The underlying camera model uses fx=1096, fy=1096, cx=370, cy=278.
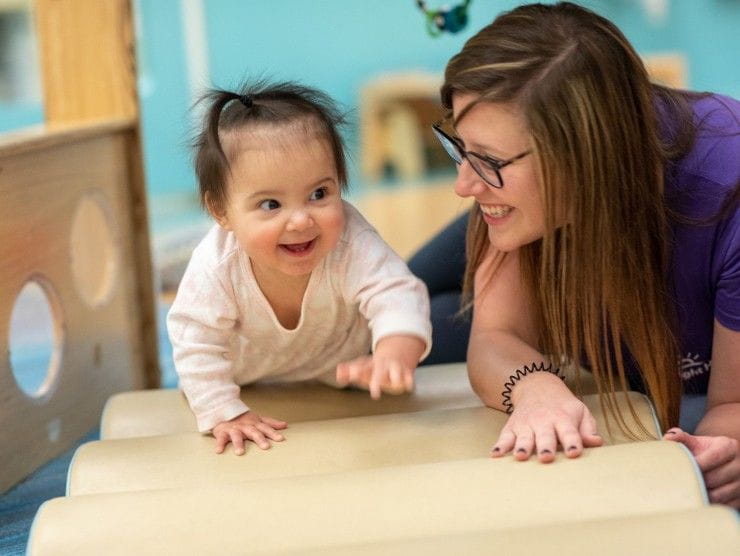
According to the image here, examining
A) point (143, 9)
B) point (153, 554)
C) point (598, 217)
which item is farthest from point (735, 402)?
point (143, 9)

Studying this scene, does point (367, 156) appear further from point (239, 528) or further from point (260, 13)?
point (239, 528)

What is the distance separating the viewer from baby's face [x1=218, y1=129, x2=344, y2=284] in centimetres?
133

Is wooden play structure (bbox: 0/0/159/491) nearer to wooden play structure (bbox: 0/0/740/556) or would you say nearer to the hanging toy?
wooden play structure (bbox: 0/0/740/556)

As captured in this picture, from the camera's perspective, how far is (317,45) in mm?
5555

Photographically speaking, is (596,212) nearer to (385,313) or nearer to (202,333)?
(385,313)

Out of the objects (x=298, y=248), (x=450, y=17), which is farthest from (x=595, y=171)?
(x=450, y=17)

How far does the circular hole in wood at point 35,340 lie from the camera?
183cm

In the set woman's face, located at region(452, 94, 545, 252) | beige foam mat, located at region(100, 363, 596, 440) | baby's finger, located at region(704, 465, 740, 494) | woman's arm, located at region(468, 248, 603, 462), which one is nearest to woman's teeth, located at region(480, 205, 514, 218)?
woman's face, located at region(452, 94, 545, 252)

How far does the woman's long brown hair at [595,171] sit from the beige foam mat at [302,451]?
0.07m

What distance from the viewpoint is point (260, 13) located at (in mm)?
5383

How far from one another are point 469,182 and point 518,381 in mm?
240

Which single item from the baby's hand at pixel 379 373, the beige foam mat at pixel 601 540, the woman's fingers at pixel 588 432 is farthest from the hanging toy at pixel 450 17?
the beige foam mat at pixel 601 540

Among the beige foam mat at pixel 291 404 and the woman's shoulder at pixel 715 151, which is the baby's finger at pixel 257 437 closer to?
the beige foam mat at pixel 291 404

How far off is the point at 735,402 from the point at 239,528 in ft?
2.08
